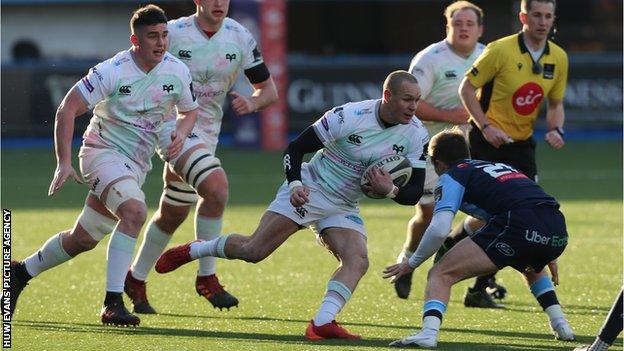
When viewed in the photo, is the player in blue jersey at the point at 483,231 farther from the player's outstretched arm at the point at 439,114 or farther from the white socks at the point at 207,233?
the player's outstretched arm at the point at 439,114

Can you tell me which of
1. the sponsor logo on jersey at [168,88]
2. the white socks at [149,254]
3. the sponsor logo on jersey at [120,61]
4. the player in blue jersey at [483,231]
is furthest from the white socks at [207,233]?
the player in blue jersey at [483,231]

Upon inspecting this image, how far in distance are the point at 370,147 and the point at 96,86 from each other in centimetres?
164

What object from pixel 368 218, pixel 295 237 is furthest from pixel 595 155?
pixel 295 237

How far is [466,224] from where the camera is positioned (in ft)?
28.5

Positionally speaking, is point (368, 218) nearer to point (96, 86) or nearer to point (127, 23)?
point (96, 86)

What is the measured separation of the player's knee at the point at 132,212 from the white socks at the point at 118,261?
9 cm

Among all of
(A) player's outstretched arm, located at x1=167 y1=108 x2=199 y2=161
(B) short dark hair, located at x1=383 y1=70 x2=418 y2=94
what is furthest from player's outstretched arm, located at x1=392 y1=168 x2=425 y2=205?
(A) player's outstretched arm, located at x1=167 y1=108 x2=199 y2=161

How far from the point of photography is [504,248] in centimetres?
718

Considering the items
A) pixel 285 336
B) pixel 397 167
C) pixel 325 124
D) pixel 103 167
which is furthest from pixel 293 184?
pixel 103 167

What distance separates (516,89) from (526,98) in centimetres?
10

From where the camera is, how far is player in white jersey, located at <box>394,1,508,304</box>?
9.47 meters

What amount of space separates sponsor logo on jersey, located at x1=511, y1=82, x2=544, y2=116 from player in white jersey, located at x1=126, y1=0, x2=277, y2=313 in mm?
1650

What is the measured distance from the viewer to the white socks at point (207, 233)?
345 inches

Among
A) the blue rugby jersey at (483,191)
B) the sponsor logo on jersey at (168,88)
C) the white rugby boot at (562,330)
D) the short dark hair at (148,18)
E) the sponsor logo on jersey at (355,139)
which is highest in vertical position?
the short dark hair at (148,18)
